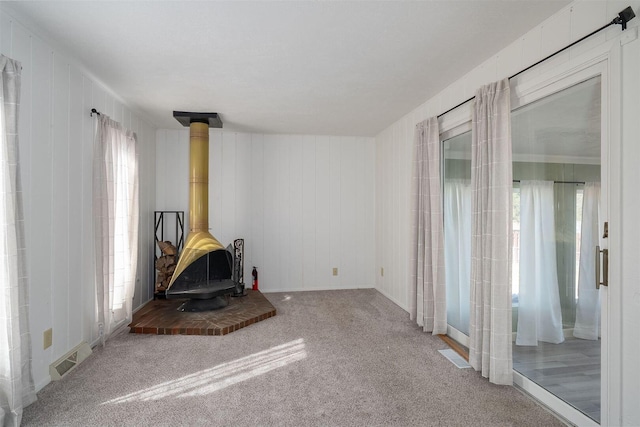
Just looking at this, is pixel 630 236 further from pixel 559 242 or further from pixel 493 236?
pixel 493 236

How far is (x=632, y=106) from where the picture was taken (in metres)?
1.55

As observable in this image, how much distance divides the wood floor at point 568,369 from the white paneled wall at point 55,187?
11.3 feet

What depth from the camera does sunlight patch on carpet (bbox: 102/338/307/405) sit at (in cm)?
218

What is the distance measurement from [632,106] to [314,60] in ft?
6.53

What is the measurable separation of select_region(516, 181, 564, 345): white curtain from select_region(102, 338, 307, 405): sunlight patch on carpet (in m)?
1.78

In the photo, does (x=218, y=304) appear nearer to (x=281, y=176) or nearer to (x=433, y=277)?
(x=281, y=176)

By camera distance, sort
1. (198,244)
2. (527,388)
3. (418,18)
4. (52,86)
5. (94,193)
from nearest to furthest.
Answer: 1. (418,18)
2. (527,388)
3. (52,86)
4. (94,193)
5. (198,244)

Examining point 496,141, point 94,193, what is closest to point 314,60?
point 496,141

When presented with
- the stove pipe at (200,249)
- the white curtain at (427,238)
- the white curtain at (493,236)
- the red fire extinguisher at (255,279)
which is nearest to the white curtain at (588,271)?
the white curtain at (493,236)

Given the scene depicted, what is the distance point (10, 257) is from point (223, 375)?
5.11ft

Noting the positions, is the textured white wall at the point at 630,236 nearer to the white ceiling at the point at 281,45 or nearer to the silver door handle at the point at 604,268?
the silver door handle at the point at 604,268

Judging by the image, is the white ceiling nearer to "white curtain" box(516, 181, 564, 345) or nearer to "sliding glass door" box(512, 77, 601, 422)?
"sliding glass door" box(512, 77, 601, 422)

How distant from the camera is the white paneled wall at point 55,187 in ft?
7.01

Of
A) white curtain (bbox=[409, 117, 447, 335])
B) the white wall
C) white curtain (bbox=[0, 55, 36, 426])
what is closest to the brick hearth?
white curtain (bbox=[0, 55, 36, 426])
